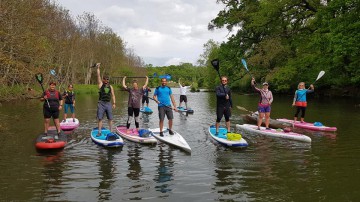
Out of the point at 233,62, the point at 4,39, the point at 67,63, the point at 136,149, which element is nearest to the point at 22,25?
the point at 4,39

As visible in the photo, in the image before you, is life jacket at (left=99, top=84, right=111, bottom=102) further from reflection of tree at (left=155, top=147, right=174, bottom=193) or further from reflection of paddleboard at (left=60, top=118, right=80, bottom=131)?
reflection of paddleboard at (left=60, top=118, right=80, bottom=131)

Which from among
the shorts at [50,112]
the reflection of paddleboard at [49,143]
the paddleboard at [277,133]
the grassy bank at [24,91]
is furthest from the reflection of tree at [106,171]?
the paddleboard at [277,133]

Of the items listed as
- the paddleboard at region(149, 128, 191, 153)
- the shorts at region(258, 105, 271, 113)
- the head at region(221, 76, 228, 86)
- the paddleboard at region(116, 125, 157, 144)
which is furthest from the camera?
the shorts at region(258, 105, 271, 113)

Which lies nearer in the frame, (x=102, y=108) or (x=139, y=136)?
(x=102, y=108)

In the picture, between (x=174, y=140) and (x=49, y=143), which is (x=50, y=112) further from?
(x=174, y=140)

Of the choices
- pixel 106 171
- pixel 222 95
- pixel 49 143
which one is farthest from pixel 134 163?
pixel 222 95

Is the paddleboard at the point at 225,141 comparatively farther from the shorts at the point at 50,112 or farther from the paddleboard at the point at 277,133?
the shorts at the point at 50,112

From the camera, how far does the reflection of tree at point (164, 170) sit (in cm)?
663

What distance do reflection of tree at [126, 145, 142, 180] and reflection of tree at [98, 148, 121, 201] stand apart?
0.40 m

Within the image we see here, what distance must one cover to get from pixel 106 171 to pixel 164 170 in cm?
139

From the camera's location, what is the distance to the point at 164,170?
25.6 ft

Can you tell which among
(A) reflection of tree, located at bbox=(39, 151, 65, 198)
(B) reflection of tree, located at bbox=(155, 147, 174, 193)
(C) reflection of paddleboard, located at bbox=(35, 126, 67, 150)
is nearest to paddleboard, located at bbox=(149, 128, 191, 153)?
(B) reflection of tree, located at bbox=(155, 147, 174, 193)

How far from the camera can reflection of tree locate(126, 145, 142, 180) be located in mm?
7422

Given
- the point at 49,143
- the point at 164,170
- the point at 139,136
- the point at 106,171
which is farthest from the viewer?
the point at 139,136
